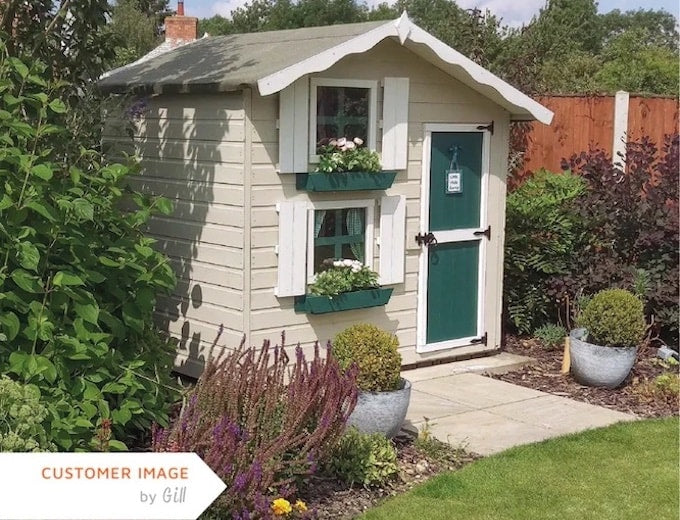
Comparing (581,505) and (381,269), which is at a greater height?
(381,269)

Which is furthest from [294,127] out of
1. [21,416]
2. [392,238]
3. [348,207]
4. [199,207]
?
[21,416]

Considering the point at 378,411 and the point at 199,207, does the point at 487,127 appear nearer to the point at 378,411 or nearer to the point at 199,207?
the point at 199,207

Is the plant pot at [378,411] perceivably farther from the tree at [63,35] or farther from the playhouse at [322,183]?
the tree at [63,35]

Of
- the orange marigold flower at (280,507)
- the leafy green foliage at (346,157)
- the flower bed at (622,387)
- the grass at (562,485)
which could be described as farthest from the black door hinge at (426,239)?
the orange marigold flower at (280,507)

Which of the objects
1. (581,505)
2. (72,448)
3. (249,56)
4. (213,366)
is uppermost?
(249,56)

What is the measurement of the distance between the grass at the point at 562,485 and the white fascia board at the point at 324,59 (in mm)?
2719

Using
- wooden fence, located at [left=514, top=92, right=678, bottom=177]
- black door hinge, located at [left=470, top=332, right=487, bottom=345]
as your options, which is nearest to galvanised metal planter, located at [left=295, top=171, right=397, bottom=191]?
black door hinge, located at [left=470, top=332, right=487, bottom=345]

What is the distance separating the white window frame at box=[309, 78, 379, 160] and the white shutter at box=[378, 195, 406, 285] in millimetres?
471

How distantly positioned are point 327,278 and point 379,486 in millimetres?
2044

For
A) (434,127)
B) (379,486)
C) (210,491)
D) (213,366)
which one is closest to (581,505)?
(379,486)

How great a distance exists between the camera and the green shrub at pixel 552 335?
28.5ft

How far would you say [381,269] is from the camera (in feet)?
24.0

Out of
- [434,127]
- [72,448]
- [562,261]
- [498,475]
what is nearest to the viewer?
[72,448]

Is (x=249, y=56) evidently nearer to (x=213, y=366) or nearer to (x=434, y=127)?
(x=434, y=127)
